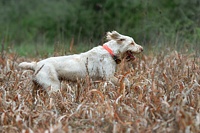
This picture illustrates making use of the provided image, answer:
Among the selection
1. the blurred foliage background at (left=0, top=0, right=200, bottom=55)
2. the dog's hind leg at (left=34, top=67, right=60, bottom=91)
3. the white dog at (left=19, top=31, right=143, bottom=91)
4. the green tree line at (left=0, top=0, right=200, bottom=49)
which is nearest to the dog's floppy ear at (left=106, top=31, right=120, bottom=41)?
the white dog at (left=19, top=31, right=143, bottom=91)

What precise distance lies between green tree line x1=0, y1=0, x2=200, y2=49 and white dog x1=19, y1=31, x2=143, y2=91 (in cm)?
707

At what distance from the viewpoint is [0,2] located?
26.2m

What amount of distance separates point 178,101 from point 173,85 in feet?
3.10

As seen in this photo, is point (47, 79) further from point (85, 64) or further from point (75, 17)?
point (75, 17)

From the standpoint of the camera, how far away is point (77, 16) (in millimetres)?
20875

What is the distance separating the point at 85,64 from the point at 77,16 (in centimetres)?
1473

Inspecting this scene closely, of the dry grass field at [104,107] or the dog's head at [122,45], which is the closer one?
the dry grass field at [104,107]

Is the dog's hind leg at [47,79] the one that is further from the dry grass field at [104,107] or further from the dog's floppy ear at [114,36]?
the dog's floppy ear at [114,36]

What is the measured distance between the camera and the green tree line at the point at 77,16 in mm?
17172

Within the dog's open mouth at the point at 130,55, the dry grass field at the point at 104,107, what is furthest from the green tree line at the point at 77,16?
the dry grass field at the point at 104,107

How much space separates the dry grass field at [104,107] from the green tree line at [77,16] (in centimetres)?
799

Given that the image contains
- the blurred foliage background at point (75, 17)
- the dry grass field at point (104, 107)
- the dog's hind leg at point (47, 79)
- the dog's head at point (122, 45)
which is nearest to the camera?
the dry grass field at point (104, 107)

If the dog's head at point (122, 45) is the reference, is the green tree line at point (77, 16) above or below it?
above

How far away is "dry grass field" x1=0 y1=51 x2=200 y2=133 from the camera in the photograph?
4902 mm
